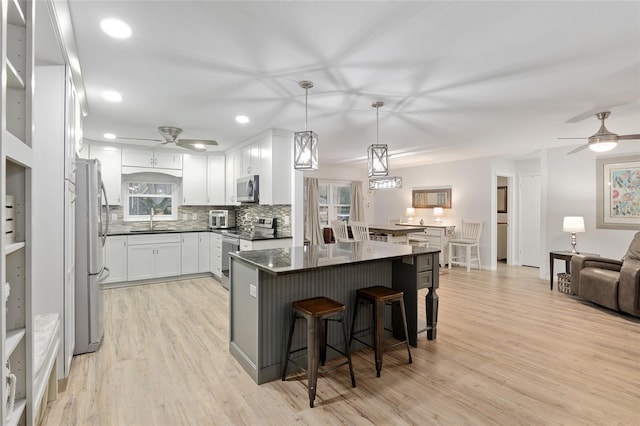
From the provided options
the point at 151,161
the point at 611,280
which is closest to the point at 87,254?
the point at 151,161

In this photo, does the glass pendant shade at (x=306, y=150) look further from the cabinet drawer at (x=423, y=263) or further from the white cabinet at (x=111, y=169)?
the white cabinet at (x=111, y=169)

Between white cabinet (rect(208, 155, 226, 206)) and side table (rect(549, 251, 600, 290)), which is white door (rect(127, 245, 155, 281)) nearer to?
white cabinet (rect(208, 155, 226, 206))

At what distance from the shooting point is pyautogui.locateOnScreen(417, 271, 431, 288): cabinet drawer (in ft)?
10.2

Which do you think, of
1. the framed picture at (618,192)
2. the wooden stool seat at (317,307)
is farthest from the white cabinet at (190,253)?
the framed picture at (618,192)

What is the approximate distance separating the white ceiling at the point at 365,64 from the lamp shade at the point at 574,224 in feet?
4.41

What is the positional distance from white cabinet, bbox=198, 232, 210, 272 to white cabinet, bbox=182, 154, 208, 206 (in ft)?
2.03

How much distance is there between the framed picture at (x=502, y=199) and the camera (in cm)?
761

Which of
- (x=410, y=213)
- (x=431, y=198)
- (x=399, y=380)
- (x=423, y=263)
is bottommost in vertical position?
(x=399, y=380)

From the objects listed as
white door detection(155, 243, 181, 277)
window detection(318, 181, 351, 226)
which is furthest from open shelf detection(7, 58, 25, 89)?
window detection(318, 181, 351, 226)

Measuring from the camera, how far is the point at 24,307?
4.25 feet

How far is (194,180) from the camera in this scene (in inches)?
240

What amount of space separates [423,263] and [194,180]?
4.58 m

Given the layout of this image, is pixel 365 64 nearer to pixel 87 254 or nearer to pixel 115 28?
pixel 115 28

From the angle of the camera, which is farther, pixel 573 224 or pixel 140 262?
pixel 140 262
